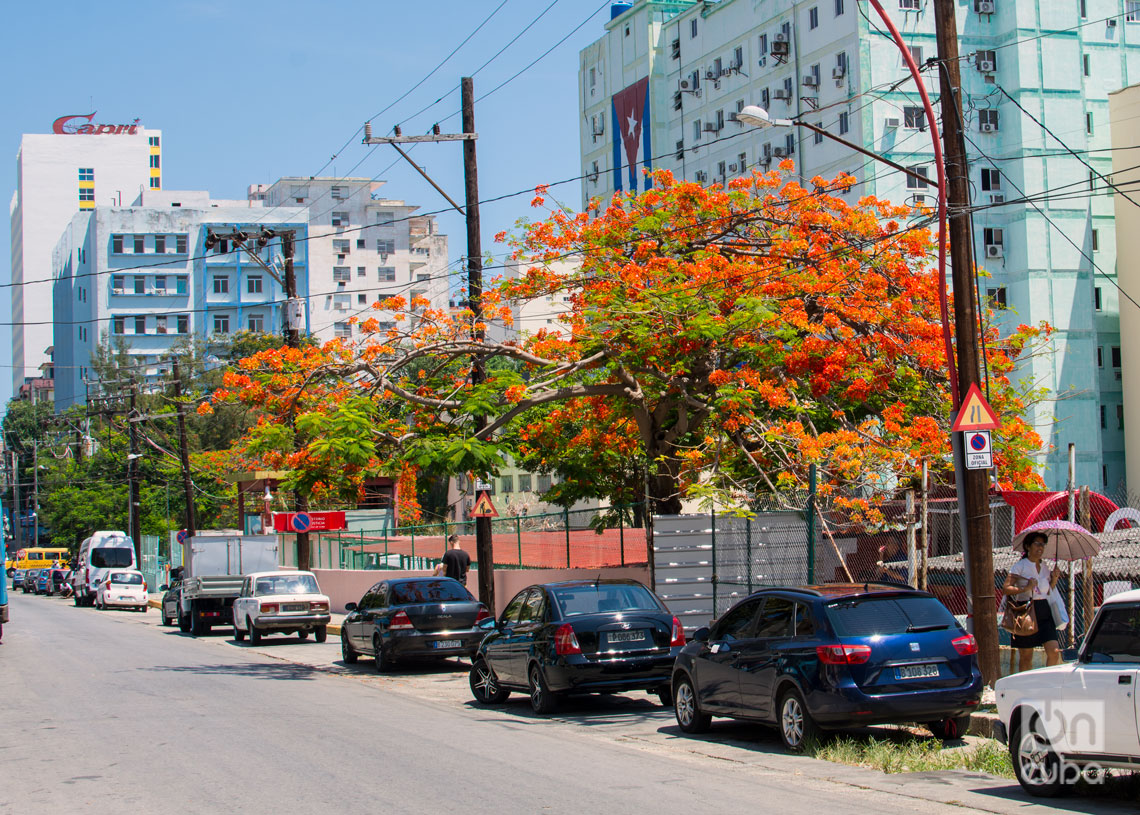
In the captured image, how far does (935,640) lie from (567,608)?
4.93 metres

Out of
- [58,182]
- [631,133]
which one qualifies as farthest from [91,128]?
[631,133]

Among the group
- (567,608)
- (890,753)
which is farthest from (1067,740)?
(567,608)

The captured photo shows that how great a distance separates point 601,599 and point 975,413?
4877 mm

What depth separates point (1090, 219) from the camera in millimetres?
50031

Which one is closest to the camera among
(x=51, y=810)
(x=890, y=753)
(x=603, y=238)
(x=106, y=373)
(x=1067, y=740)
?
(x=1067, y=740)

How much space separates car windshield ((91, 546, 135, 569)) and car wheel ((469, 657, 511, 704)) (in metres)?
39.2

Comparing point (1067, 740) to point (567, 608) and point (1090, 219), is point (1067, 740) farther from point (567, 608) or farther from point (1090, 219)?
point (1090, 219)

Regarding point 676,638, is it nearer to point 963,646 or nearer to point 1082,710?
point 963,646

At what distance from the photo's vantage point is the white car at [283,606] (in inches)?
1065

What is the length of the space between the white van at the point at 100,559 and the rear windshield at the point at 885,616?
45.2m

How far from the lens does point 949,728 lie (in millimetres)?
11320

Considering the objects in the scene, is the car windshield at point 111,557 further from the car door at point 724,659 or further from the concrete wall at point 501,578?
the car door at point 724,659

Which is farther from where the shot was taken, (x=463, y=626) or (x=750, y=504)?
(x=463, y=626)

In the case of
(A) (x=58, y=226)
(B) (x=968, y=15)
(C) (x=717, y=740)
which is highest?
(A) (x=58, y=226)
